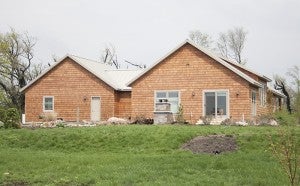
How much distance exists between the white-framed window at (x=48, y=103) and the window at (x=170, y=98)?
890 cm

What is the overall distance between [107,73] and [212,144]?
23935mm

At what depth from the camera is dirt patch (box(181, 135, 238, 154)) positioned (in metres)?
18.6

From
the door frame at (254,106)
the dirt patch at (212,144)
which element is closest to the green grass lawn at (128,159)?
the dirt patch at (212,144)

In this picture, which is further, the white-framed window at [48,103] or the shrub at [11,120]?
the white-framed window at [48,103]

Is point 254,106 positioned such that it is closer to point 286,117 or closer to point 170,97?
point 170,97

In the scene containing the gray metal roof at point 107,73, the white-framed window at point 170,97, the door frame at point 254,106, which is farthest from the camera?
the gray metal roof at point 107,73

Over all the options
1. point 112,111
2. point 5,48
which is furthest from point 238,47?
point 112,111

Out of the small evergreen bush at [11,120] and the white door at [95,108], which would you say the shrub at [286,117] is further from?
the white door at [95,108]

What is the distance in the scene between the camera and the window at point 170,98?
3462 centimetres

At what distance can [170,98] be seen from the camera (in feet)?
114

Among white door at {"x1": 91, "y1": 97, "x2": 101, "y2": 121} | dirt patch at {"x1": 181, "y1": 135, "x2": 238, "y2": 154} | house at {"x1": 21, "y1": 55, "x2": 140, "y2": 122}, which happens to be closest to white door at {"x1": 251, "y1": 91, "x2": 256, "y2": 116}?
house at {"x1": 21, "y1": 55, "x2": 140, "y2": 122}

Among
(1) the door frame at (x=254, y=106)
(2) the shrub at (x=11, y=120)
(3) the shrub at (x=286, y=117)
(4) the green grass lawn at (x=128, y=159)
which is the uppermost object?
(1) the door frame at (x=254, y=106)

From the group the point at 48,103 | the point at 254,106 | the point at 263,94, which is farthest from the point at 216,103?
the point at 48,103

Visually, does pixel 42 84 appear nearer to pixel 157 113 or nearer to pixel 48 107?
pixel 48 107
